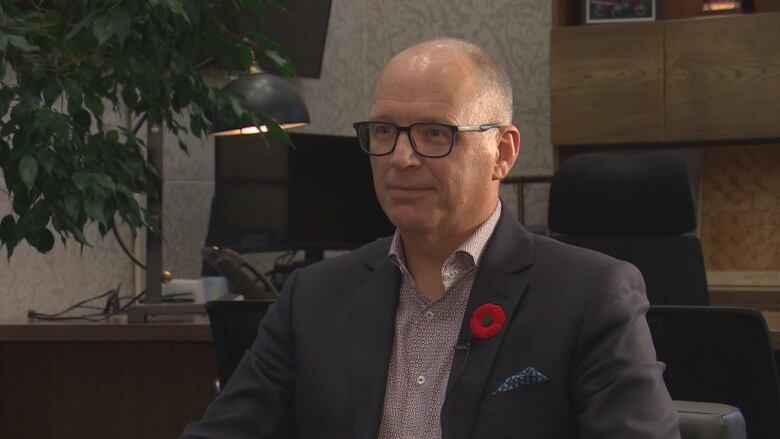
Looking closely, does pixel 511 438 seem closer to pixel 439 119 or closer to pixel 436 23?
pixel 439 119

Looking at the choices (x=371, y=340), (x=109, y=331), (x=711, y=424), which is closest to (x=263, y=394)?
(x=371, y=340)

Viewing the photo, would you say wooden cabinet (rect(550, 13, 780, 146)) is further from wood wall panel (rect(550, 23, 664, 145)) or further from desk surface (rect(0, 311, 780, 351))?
desk surface (rect(0, 311, 780, 351))

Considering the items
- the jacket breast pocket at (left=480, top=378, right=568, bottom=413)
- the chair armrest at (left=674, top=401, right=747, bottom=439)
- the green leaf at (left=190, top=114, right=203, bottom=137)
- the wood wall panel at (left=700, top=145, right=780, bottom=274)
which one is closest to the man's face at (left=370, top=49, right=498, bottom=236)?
the jacket breast pocket at (left=480, top=378, right=568, bottom=413)

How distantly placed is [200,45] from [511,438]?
1.25 meters

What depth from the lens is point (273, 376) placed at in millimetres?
1515

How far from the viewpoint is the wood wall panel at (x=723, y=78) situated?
4.38 m

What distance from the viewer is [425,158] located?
140cm

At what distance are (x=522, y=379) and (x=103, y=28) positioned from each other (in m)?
1.02

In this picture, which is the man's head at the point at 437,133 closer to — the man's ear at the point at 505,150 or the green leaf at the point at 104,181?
the man's ear at the point at 505,150

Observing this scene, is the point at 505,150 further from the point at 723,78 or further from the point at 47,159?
the point at 723,78

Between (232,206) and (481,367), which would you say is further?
(232,206)

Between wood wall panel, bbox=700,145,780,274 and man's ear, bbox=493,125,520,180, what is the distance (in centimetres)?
338

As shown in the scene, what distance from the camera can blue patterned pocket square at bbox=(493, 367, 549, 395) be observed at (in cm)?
135

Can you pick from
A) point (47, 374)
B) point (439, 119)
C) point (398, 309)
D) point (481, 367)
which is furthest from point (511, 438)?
point (47, 374)
